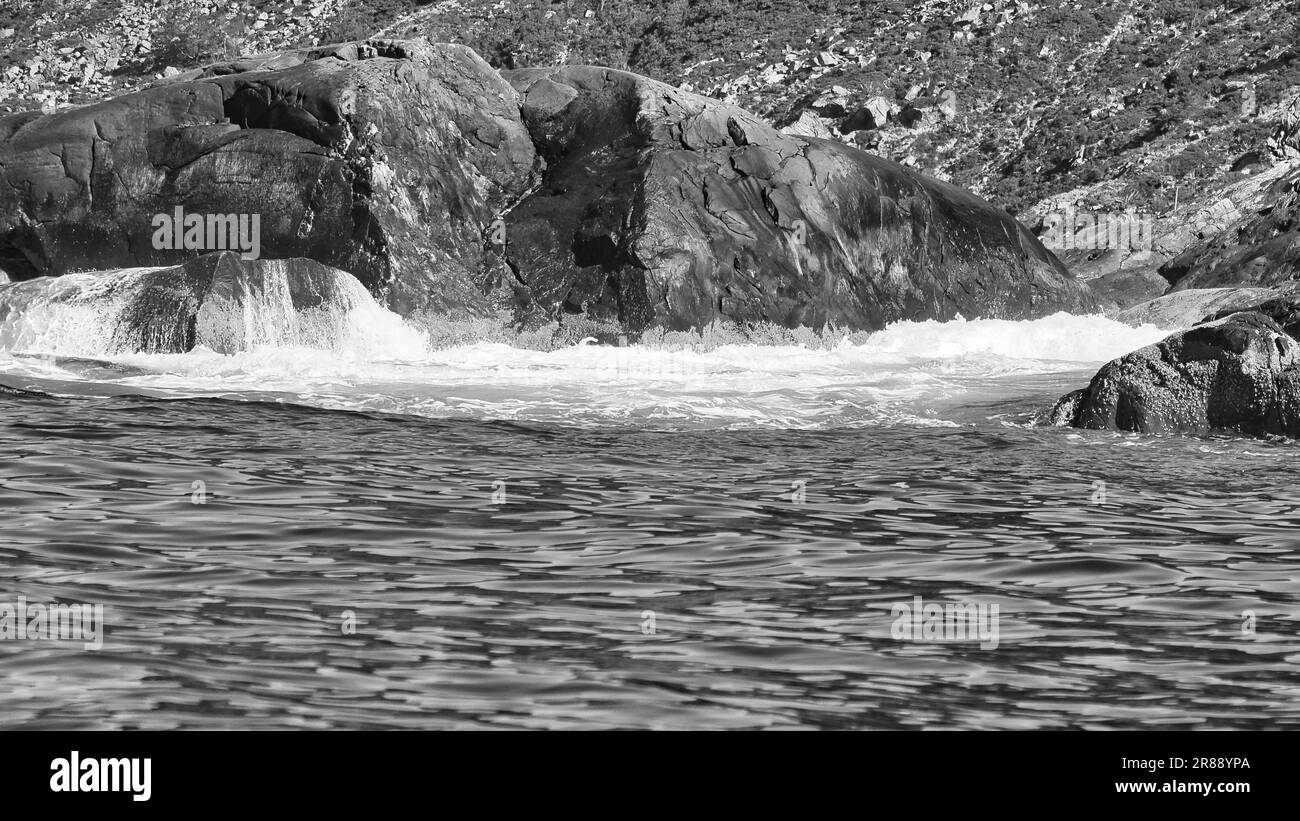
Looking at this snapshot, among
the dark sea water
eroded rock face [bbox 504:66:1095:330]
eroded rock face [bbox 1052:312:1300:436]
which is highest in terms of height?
eroded rock face [bbox 504:66:1095:330]

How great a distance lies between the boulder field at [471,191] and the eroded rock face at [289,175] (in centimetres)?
3

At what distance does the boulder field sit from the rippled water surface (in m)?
7.41

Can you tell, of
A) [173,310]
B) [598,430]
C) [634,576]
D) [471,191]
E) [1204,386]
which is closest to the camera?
[634,576]

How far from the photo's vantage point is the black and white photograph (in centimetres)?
549

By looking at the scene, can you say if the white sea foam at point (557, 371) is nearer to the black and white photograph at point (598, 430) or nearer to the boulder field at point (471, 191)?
the black and white photograph at point (598, 430)

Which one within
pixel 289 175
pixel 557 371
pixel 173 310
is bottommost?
pixel 557 371

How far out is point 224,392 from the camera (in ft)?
51.4

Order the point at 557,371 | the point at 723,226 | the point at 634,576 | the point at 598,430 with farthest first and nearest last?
the point at 723,226, the point at 557,371, the point at 598,430, the point at 634,576

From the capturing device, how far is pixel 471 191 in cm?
2433

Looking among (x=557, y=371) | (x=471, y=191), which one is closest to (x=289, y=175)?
(x=471, y=191)

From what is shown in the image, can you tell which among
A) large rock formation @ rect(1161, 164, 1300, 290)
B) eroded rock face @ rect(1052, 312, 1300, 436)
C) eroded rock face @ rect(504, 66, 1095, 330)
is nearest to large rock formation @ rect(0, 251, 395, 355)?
eroded rock face @ rect(504, 66, 1095, 330)

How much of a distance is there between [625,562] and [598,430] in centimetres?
587

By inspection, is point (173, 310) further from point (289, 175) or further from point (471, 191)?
point (471, 191)

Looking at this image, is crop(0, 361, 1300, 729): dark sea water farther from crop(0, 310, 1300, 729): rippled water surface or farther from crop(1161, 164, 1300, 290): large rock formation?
crop(1161, 164, 1300, 290): large rock formation
